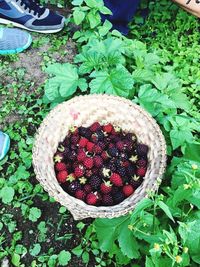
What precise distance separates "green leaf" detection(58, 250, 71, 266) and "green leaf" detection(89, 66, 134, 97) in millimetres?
813

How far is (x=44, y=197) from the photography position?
2281 millimetres

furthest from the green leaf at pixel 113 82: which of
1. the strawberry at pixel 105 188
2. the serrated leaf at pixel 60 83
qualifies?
the strawberry at pixel 105 188

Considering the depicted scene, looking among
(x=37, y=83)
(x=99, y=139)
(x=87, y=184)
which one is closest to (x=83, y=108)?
(x=99, y=139)

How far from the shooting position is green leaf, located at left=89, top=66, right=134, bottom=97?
233 cm

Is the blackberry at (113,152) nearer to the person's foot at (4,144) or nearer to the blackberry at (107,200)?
the blackberry at (107,200)

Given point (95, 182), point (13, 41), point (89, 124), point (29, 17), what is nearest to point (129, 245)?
point (95, 182)

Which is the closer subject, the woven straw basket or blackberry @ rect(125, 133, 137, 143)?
the woven straw basket

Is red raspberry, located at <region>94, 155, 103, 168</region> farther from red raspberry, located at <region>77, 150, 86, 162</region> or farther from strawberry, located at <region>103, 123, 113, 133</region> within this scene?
strawberry, located at <region>103, 123, 113, 133</region>

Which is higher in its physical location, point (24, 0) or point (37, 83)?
point (24, 0)

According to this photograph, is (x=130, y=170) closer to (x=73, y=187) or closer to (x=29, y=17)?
(x=73, y=187)

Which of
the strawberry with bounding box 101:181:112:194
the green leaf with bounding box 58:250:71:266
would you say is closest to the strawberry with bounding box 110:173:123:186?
the strawberry with bounding box 101:181:112:194

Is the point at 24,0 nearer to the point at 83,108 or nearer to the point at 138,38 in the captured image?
the point at 138,38

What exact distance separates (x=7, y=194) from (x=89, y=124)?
0.54 metres

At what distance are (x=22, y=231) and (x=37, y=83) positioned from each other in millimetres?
928
